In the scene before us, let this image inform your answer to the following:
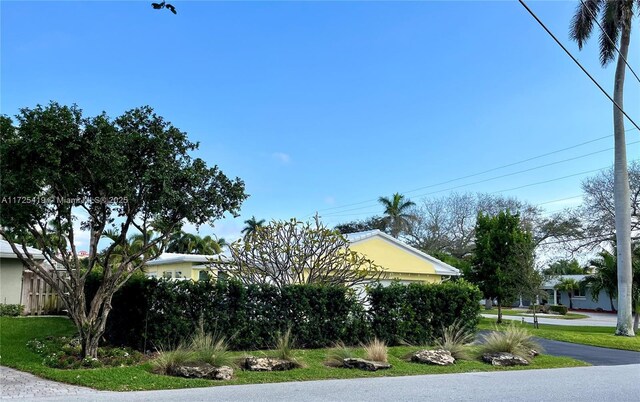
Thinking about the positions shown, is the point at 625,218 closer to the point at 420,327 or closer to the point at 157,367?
the point at 420,327

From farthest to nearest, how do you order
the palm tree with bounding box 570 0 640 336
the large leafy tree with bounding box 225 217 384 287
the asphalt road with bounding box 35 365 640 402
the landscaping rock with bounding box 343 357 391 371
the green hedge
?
the palm tree with bounding box 570 0 640 336 → the large leafy tree with bounding box 225 217 384 287 → the green hedge → the landscaping rock with bounding box 343 357 391 371 → the asphalt road with bounding box 35 365 640 402

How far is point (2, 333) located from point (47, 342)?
6.39 feet

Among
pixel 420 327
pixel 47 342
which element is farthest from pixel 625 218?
pixel 47 342

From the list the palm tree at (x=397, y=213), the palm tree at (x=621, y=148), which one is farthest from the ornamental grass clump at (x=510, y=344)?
the palm tree at (x=397, y=213)

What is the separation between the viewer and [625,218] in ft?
74.0

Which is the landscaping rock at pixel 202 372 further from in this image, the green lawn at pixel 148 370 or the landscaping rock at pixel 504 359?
the landscaping rock at pixel 504 359

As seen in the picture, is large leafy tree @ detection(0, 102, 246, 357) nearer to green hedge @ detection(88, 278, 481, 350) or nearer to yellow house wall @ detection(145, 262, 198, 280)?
green hedge @ detection(88, 278, 481, 350)

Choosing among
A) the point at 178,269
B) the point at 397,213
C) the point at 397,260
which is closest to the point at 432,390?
the point at 397,260

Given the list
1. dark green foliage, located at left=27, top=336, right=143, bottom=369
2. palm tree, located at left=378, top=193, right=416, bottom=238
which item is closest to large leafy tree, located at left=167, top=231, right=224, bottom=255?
palm tree, located at left=378, top=193, right=416, bottom=238

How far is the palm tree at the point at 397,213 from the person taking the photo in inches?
1895

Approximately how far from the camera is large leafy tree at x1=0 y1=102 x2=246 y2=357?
9.65 meters

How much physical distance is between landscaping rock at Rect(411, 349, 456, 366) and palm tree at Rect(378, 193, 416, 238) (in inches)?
1405

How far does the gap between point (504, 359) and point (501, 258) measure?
655 inches

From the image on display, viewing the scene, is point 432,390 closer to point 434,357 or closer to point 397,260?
point 434,357
